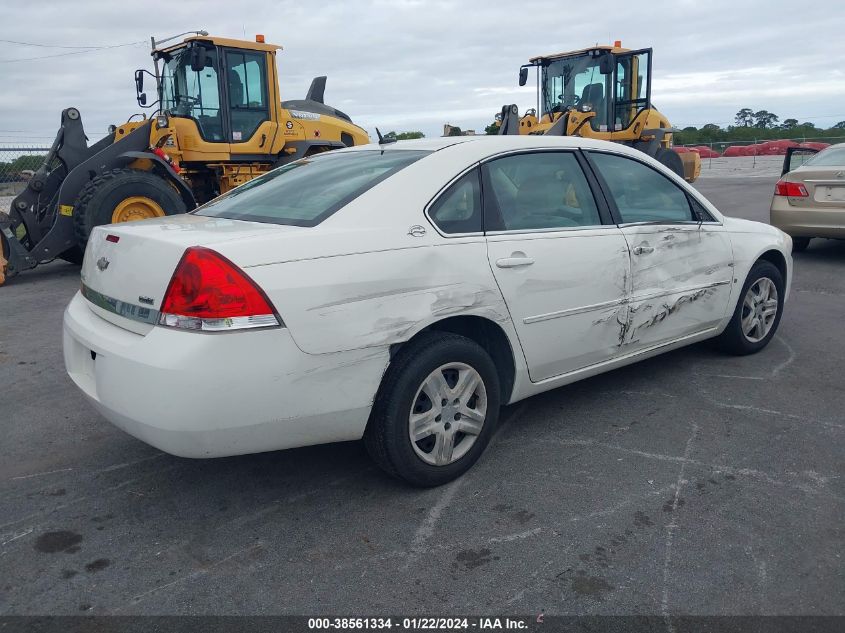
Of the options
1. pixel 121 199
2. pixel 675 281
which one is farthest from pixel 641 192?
pixel 121 199

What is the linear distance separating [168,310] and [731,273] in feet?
11.8

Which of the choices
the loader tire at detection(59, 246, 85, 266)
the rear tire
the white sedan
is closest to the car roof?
the white sedan

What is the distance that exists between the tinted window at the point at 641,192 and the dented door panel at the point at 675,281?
101 millimetres

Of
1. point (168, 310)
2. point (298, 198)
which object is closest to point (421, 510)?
point (168, 310)

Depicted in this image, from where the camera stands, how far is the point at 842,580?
2684 millimetres

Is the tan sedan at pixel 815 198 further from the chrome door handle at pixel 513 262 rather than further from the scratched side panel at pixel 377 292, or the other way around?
the scratched side panel at pixel 377 292

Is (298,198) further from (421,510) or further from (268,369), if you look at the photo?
(421,510)

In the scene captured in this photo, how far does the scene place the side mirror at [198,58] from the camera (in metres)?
10.6

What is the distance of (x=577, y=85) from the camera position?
15.0 meters

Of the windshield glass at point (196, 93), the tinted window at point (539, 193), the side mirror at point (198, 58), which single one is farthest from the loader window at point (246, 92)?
the tinted window at point (539, 193)

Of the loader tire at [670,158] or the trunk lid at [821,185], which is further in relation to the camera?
the loader tire at [670,158]

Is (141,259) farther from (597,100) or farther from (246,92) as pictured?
(597,100)

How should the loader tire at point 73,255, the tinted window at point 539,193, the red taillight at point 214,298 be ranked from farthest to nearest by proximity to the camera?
the loader tire at point 73,255 → the tinted window at point 539,193 → the red taillight at point 214,298

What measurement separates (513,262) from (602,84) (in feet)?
40.7
